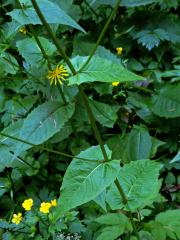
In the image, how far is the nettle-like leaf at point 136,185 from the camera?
1341 mm

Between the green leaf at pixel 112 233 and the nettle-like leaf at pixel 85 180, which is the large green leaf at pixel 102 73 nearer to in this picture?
the nettle-like leaf at pixel 85 180

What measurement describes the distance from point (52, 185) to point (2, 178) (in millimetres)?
239

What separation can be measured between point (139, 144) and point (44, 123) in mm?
574

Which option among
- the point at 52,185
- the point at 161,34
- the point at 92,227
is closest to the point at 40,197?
the point at 52,185

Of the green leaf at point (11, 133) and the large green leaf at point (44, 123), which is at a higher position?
the large green leaf at point (44, 123)

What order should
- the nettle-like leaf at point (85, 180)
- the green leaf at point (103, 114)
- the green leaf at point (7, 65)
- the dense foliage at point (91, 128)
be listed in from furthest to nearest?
1. the green leaf at point (103, 114)
2. the green leaf at point (7, 65)
3. the dense foliage at point (91, 128)
4. the nettle-like leaf at point (85, 180)

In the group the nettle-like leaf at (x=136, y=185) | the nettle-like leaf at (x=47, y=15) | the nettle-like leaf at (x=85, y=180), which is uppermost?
the nettle-like leaf at (x=47, y=15)

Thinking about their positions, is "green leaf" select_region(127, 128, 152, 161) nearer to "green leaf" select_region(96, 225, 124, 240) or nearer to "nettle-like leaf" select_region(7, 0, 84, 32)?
"green leaf" select_region(96, 225, 124, 240)

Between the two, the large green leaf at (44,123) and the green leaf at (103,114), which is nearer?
the large green leaf at (44,123)

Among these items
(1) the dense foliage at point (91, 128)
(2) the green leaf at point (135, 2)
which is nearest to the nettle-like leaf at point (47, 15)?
(1) the dense foliage at point (91, 128)

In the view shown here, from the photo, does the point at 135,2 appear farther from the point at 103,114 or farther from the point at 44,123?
the point at 44,123

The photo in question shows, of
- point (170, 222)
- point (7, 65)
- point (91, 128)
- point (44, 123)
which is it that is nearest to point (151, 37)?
point (91, 128)

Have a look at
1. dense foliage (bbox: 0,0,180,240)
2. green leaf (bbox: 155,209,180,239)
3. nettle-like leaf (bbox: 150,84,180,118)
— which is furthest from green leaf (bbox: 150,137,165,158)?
green leaf (bbox: 155,209,180,239)

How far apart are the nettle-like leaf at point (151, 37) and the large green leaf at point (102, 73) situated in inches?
48.9
